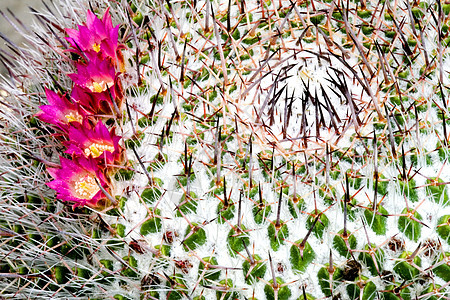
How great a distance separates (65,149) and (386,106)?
0.62 meters

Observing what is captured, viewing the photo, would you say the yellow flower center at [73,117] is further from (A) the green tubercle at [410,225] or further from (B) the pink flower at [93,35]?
(A) the green tubercle at [410,225]

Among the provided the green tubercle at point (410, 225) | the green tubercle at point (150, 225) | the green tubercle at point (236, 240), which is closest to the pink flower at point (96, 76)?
the green tubercle at point (150, 225)

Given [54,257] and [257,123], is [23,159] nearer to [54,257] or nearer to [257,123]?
[54,257]

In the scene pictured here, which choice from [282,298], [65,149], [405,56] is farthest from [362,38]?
[65,149]

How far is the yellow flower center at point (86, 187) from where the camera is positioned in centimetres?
90

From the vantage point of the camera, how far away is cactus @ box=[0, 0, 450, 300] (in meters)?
0.81

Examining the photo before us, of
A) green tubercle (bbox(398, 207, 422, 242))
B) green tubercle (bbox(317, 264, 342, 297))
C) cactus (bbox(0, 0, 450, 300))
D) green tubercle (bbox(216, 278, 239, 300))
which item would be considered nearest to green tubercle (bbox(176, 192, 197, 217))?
cactus (bbox(0, 0, 450, 300))

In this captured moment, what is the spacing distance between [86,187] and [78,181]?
0.06ft

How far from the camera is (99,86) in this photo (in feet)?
3.25

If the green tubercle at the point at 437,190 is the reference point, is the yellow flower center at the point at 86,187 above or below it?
below

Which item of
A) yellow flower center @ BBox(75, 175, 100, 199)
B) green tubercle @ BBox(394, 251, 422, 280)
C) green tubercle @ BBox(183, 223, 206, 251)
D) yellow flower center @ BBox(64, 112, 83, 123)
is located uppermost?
yellow flower center @ BBox(64, 112, 83, 123)

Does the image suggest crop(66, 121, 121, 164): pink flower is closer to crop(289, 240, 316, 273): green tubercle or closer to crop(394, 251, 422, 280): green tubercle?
crop(289, 240, 316, 273): green tubercle

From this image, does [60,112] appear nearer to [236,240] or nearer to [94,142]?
[94,142]

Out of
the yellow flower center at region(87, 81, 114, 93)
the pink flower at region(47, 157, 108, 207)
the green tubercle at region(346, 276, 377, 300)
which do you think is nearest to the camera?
the green tubercle at region(346, 276, 377, 300)
